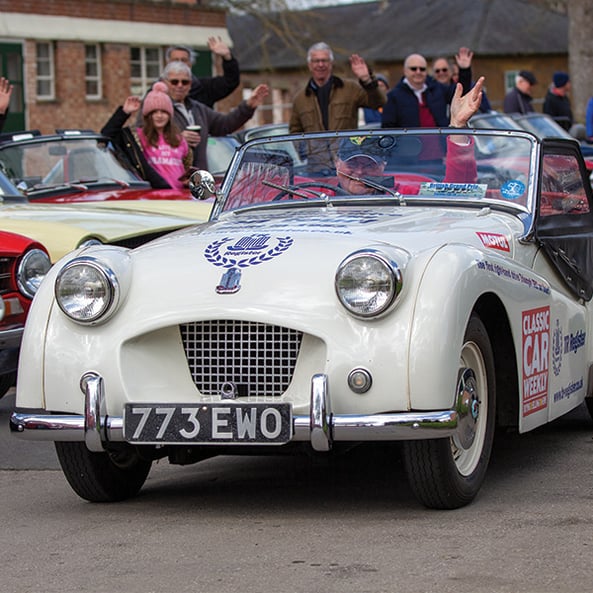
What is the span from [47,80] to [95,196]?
2993 cm

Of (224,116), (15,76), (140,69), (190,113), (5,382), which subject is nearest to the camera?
(5,382)

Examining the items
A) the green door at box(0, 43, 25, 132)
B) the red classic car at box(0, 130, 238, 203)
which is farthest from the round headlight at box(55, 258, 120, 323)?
the green door at box(0, 43, 25, 132)

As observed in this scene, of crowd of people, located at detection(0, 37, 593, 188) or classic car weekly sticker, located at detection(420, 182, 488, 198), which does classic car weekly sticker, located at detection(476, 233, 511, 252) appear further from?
crowd of people, located at detection(0, 37, 593, 188)

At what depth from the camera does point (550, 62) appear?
2527 inches

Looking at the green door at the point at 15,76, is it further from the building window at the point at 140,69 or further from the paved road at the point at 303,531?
the paved road at the point at 303,531

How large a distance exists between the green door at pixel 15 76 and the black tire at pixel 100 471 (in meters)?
33.1

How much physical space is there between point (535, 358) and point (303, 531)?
4.48 ft

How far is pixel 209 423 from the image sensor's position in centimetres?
501

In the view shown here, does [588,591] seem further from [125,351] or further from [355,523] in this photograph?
[125,351]

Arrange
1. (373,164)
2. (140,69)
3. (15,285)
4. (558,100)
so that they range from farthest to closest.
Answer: (140,69) < (558,100) < (15,285) < (373,164)

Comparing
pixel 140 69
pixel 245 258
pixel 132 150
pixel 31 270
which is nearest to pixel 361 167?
pixel 245 258

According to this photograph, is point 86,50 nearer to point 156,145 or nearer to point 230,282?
point 156,145

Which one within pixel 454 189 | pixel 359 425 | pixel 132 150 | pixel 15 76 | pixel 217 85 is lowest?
pixel 359 425

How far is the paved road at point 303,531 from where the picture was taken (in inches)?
170
